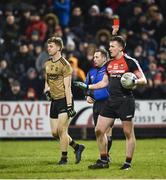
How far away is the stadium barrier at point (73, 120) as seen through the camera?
20281mm

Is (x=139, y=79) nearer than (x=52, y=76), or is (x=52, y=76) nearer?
(x=139, y=79)

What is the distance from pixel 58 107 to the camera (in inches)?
539

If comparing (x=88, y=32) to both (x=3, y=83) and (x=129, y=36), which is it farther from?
(x=3, y=83)

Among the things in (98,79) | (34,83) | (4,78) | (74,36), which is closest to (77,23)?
(74,36)

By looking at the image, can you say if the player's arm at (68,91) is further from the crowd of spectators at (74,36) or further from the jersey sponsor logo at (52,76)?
the crowd of spectators at (74,36)

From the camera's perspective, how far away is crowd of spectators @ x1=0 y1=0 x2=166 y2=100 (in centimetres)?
2125

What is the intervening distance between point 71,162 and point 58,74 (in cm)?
172

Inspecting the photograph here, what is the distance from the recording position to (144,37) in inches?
934

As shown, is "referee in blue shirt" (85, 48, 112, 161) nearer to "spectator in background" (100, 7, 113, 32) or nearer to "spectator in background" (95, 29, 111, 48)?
"spectator in background" (95, 29, 111, 48)

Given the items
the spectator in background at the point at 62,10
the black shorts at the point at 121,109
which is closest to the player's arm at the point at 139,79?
the black shorts at the point at 121,109

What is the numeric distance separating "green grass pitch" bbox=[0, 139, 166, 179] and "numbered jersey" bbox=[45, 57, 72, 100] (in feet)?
4.41

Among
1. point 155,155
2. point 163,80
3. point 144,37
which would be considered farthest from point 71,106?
point 144,37

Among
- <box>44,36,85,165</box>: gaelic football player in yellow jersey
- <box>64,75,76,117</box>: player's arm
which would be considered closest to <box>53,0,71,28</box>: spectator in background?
<box>44,36,85,165</box>: gaelic football player in yellow jersey

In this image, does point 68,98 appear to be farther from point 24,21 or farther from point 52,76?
point 24,21
